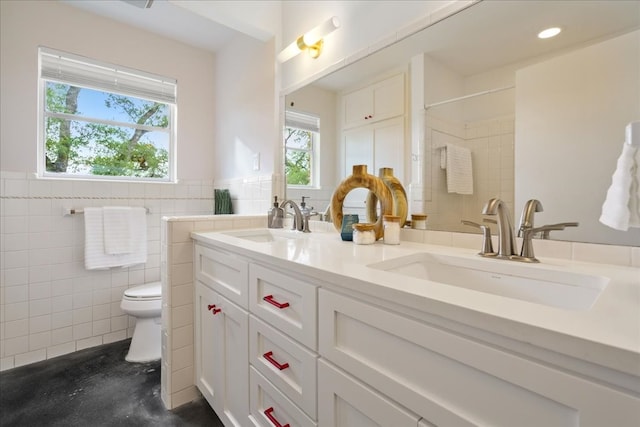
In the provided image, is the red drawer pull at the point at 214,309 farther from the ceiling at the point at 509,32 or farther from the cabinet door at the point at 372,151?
the ceiling at the point at 509,32

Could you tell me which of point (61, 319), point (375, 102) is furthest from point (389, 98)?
point (61, 319)

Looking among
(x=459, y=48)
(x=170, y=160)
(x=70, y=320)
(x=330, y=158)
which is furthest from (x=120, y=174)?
(x=459, y=48)

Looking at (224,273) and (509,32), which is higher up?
(509,32)

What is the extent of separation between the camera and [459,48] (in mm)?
1085

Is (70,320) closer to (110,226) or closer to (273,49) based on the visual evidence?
(110,226)

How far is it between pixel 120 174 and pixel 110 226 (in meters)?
0.48

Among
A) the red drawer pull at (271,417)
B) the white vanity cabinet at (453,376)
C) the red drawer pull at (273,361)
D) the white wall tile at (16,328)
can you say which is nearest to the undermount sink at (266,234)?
the red drawer pull at (273,361)

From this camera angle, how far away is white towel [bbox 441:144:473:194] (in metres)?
1.06

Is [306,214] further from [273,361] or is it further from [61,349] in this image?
[61,349]

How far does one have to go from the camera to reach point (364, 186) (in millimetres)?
1288

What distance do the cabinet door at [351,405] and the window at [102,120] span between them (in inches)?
91.3

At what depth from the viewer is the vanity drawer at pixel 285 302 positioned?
0.75m

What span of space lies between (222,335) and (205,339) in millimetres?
216

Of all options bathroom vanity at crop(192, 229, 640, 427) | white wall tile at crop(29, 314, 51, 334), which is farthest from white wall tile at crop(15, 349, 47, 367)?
bathroom vanity at crop(192, 229, 640, 427)
